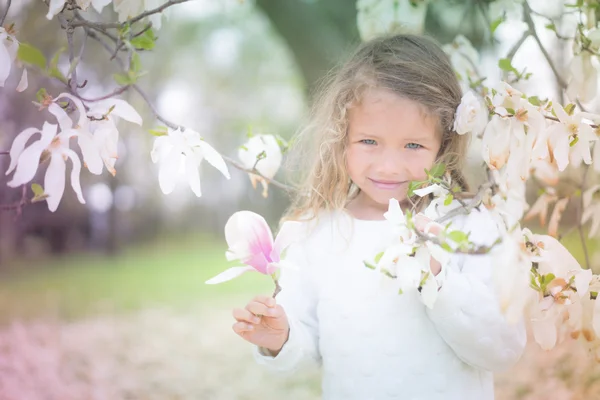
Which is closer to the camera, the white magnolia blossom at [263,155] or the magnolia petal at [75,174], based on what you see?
the magnolia petal at [75,174]

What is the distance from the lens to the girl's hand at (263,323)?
938 millimetres

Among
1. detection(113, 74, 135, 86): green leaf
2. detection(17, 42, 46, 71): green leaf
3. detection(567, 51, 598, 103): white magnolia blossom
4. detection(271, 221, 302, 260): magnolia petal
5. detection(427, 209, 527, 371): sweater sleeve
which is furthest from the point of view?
detection(567, 51, 598, 103): white magnolia blossom

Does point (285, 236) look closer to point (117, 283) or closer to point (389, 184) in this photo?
point (389, 184)

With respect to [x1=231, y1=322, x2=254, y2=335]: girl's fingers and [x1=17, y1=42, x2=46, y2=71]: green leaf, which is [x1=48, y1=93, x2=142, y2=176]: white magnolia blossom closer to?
[x1=17, y1=42, x2=46, y2=71]: green leaf

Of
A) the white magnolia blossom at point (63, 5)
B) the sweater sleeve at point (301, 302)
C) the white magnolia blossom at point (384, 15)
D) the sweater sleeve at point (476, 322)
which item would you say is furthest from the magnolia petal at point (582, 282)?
the white magnolia blossom at point (63, 5)

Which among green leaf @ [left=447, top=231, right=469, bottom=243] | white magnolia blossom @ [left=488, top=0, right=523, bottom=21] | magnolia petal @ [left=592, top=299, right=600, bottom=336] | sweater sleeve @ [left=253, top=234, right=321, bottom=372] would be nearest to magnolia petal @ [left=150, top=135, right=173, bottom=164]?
sweater sleeve @ [left=253, top=234, right=321, bottom=372]

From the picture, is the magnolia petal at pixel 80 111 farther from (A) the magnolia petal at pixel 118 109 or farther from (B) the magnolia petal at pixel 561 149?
(B) the magnolia petal at pixel 561 149

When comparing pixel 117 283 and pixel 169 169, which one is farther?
pixel 117 283

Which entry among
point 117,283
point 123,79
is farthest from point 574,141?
point 117,283

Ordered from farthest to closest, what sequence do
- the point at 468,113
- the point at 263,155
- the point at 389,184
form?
1. the point at 263,155
2. the point at 389,184
3. the point at 468,113

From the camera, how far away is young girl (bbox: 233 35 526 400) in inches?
39.9

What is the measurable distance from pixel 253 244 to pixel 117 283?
168 inches

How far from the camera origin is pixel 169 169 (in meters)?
0.93

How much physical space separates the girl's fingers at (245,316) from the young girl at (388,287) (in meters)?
0.03
